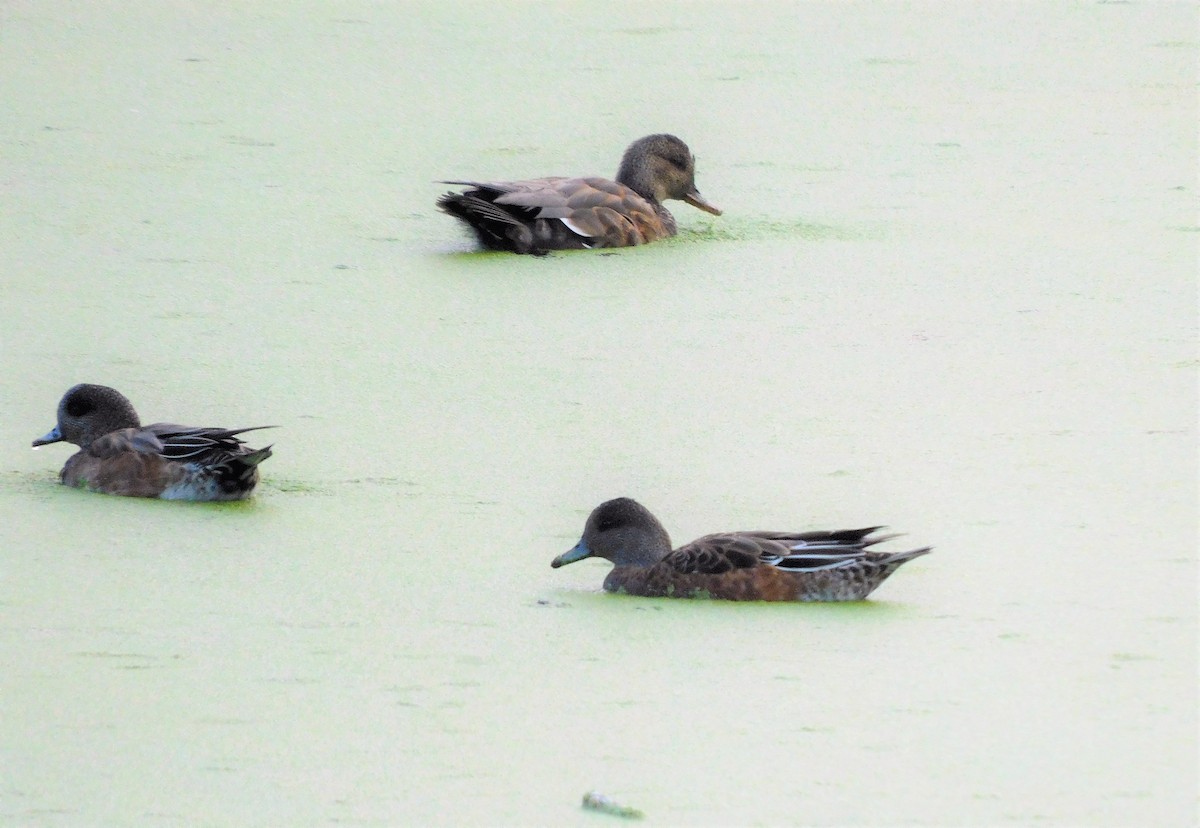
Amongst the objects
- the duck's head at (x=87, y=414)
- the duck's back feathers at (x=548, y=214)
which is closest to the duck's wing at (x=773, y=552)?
the duck's head at (x=87, y=414)

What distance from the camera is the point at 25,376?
4.95 metres

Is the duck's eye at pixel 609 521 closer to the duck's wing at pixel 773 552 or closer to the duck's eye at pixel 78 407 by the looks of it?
the duck's wing at pixel 773 552

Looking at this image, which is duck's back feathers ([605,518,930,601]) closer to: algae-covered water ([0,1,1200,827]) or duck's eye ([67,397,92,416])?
algae-covered water ([0,1,1200,827])

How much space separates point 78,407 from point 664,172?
2.45m

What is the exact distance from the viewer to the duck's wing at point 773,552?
3820mm

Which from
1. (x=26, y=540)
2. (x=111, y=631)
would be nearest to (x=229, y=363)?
(x=26, y=540)

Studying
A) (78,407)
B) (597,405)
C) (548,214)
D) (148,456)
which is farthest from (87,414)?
(548,214)

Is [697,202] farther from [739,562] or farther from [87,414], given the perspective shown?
[739,562]

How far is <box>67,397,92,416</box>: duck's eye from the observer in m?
4.55

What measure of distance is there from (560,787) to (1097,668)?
95 cm

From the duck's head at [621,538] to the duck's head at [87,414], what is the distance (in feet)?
3.87

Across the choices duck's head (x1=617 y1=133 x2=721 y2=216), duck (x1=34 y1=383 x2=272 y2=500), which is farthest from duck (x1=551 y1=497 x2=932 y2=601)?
duck's head (x1=617 y1=133 x2=721 y2=216)

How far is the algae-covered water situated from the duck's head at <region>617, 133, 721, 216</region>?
19 cm

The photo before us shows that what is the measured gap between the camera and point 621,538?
392 centimetres
